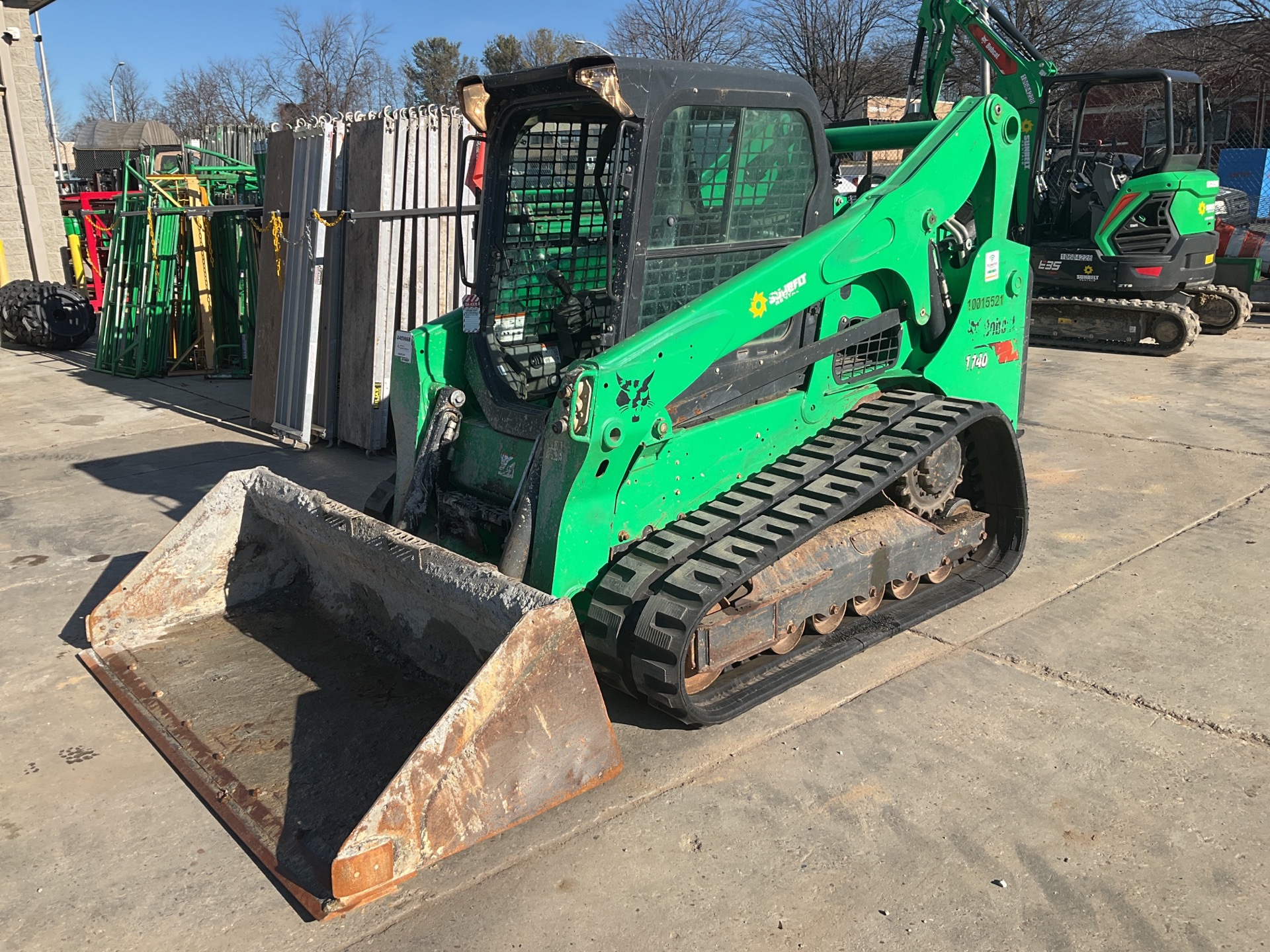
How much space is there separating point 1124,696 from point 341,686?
308cm

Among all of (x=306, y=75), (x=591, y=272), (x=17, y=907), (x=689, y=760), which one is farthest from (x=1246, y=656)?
(x=306, y=75)

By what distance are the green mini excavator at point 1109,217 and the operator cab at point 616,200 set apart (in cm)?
708

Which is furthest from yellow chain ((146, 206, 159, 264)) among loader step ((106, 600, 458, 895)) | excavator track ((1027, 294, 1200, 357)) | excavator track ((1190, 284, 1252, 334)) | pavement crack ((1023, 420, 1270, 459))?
excavator track ((1190, 284, 1252, 334))

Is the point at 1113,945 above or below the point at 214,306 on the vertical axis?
below

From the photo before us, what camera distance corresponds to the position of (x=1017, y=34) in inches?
417

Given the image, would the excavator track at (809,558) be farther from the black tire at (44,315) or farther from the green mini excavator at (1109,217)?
the black tire at (44,315)

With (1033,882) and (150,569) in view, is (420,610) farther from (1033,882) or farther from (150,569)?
(1033,882)

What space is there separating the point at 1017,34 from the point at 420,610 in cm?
938

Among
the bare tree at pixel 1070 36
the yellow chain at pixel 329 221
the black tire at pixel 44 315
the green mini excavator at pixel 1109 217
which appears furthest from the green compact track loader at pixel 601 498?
the bare tree at pixel 1070 36

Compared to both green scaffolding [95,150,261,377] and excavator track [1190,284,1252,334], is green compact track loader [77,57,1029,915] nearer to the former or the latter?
green scaffolding [95,150,261,377]

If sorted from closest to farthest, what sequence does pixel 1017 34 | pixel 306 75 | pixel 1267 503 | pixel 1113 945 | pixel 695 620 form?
pixel 1113 945
pixel 695 620
pixel 1267 503
pixel 1017 34
pixel 306 75

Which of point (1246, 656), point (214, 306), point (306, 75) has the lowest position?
point (1246, 656)

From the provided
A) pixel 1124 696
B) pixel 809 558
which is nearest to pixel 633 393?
pixel 809 558

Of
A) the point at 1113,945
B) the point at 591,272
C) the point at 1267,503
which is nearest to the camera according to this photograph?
the point at 1113,945
